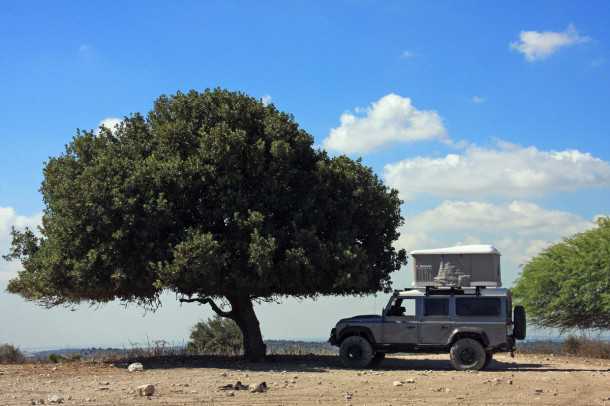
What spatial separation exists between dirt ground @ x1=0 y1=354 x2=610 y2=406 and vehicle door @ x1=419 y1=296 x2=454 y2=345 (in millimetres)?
900

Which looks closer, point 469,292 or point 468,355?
point 468,355

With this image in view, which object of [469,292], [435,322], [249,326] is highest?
[469,292]

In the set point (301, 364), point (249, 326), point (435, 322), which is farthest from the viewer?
point (249, 326)

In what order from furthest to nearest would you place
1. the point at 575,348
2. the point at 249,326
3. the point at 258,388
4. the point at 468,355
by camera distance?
the point at 575,348 → the point at 249,326 → the point at 468,355 → the point at 258,388

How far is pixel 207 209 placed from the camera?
73.7ft

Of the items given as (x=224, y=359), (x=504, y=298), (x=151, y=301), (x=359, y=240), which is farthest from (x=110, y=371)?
(x=504, y=298)

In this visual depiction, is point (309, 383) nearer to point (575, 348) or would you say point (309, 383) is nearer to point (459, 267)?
point (459, 267)

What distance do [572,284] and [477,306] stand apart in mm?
13065

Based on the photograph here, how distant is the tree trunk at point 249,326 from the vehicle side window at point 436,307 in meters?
6.12

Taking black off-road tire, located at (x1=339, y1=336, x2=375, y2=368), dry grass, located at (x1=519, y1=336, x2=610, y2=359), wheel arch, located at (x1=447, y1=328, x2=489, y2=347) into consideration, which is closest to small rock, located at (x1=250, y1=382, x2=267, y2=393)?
black off-road tire, located at (x1=339, y1=336, x2=375, y2=368)

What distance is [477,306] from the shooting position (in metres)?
21.1

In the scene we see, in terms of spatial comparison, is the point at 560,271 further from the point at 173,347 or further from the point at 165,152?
the point at 165,152

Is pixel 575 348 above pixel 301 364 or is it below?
above

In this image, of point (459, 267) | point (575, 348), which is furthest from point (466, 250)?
point (575, 348)
